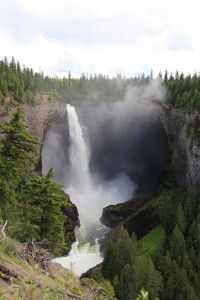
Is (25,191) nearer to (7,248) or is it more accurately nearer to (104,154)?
(7,248)

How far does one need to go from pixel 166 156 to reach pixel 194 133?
31040mm

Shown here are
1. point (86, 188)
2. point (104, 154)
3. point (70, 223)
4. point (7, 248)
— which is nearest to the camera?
point (7, 248)

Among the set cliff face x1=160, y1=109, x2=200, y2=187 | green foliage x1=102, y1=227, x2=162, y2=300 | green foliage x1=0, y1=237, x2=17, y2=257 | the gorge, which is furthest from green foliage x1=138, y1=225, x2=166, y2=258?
green foliage x1=0, y1=237, x2=17, y2=257

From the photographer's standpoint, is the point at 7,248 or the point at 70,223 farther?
the point at 70,223

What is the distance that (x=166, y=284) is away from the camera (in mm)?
56844

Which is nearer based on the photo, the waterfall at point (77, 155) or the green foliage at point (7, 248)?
the green foliage at point (7, 248)

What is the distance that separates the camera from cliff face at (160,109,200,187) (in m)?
77.4

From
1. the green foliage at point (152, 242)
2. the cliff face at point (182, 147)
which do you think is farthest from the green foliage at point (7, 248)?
the cliff face at point (182, 147)

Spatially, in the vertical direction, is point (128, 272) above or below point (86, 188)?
below

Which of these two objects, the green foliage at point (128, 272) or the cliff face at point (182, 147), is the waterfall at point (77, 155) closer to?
the cliff face at point (182, 147)

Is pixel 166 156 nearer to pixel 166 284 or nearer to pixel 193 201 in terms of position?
pixel 193 201

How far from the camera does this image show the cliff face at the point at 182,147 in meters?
77.4

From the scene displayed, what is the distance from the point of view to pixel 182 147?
3337 inches

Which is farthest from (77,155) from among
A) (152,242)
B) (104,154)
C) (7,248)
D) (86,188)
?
(7,248)
